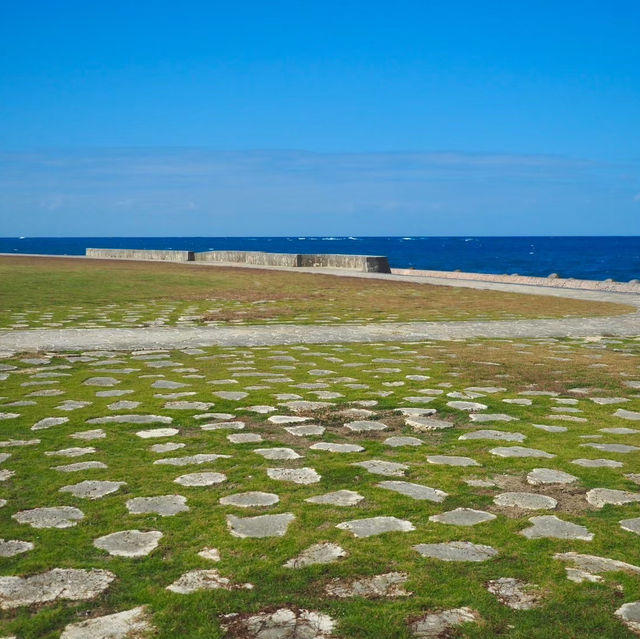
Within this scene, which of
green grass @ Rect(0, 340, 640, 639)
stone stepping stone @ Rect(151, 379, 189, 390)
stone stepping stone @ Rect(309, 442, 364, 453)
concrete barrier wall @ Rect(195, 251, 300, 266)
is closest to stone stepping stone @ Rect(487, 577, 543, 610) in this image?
green grass @ Rect(0, 340, 640, 639)

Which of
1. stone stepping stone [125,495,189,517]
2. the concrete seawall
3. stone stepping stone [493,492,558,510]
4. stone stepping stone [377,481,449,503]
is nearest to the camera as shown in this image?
stone stepping stone [125,495,189,517]

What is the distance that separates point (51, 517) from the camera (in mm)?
3867

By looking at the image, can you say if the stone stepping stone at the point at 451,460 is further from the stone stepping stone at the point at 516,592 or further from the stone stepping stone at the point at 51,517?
the stone stepping stone at the point at 51,517

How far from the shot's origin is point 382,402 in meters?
6.68

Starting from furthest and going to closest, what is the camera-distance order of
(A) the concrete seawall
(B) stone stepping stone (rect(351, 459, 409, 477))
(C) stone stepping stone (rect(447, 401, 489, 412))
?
(A) the concrete seawall < (C) stone stepping stone (rect(447, 401, 489, 412)) < (B) stone stepping stone (rect(351, 459, 409, 477))

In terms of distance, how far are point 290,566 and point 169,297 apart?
15606mm

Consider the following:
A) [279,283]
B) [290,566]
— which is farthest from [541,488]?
[279,283]

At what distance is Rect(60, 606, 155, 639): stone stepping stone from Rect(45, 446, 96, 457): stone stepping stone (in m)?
2.25

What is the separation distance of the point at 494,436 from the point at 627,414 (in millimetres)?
1415

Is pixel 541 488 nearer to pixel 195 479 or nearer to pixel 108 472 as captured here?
pixel 195 479

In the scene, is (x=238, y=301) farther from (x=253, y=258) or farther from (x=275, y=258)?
(x=253, y=258)

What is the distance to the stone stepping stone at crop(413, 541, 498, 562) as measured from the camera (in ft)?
11.1

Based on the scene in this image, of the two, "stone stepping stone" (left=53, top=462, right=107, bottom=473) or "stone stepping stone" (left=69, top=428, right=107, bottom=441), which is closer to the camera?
"stone stepping stone" (left=53, top=462, right=107, bottom=473)

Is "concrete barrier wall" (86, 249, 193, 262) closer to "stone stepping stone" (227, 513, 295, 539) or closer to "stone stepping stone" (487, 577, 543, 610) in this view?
"stone stepping stone" (227, 513, 295, 539)
